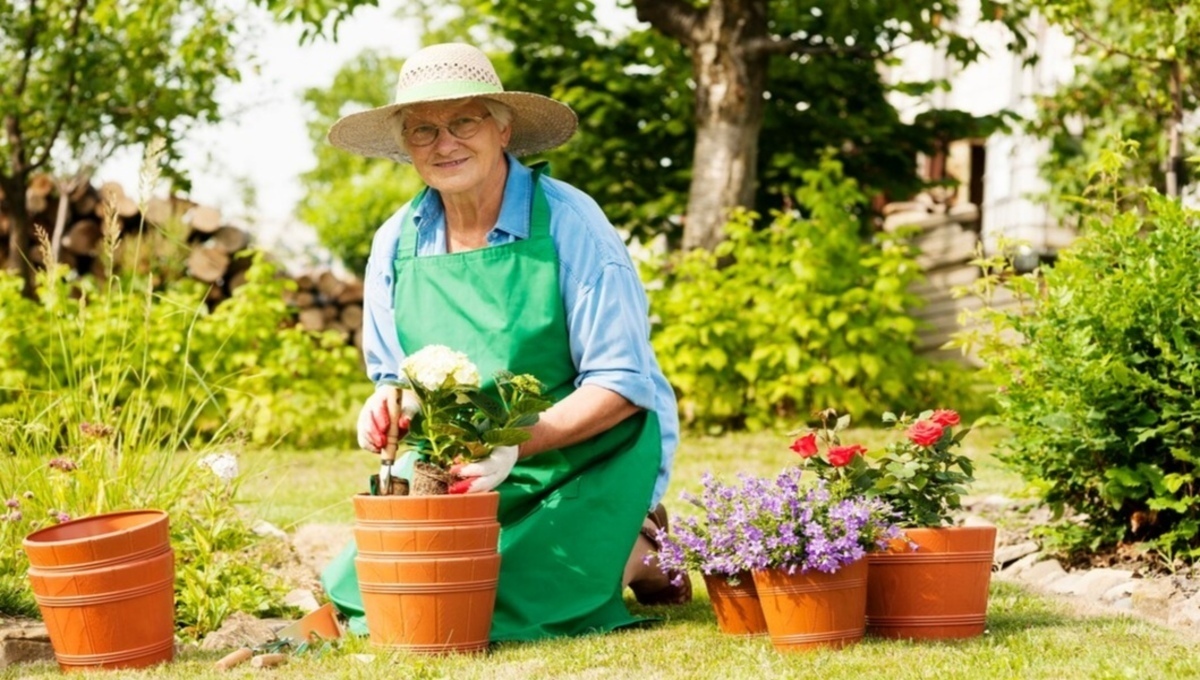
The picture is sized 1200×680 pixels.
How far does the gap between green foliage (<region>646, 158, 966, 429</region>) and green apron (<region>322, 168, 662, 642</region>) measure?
552 cm

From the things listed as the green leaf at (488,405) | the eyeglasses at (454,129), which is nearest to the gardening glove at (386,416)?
the green leaf at (488,405)

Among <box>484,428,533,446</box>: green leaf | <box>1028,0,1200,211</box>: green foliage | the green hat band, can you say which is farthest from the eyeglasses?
<box>1028,0,1200,211</box>: green foliage

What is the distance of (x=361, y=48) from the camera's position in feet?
149

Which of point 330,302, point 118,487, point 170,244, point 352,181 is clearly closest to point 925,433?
point 118,487

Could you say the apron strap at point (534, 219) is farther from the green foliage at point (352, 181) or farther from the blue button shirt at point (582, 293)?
the green foliage at point (352, 181)

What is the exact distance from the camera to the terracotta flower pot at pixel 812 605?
3.37 metres

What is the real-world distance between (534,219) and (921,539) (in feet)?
3.90

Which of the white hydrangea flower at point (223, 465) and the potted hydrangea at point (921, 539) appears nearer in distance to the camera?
the potted hydrangea at point (921, 539)

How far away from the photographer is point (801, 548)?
3.35 m

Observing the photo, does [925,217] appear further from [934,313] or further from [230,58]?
[230,58]

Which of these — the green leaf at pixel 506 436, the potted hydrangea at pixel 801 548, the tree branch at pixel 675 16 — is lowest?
the potted hydrangea at pixel 801 548

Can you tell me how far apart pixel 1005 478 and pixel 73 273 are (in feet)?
22.5

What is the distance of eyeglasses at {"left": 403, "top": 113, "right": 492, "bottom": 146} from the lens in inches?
149

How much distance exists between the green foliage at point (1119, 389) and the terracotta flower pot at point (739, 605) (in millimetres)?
1256
